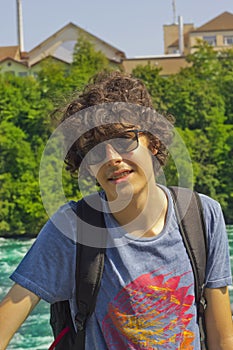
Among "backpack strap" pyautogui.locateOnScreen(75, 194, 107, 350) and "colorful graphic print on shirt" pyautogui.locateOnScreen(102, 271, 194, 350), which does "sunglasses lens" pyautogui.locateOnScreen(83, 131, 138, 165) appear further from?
"colorful graphic print on shirt" pyautogui.locateOnScreen(102, 271, 194, 350)

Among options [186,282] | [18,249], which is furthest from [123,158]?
[18,249]

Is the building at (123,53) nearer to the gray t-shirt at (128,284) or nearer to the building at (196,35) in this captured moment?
the building at (196,35)

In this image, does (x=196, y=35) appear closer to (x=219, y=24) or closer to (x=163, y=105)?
(x=219, y=24)

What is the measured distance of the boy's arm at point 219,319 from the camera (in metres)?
1.54

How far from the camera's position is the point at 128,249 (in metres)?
1.47

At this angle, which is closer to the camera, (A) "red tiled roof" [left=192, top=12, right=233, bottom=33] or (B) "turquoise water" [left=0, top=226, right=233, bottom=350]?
(B) "turquoise water" [left=0, top=226, right=233, bottom=350]

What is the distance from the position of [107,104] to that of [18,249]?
21.6 meters

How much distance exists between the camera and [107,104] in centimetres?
151

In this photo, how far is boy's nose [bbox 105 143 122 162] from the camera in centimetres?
148

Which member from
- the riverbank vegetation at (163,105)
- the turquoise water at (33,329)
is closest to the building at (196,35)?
the riverbank vegetation at (163,105)

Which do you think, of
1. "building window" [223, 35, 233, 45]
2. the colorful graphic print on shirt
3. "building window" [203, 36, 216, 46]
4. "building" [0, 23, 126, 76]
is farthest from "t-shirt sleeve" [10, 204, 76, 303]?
"building window" [223, 35, 233, 45]

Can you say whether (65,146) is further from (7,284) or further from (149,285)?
(7,284)

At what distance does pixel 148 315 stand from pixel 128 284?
2.9 inches

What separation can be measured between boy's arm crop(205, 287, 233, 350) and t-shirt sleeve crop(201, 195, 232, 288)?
0.02 metres
